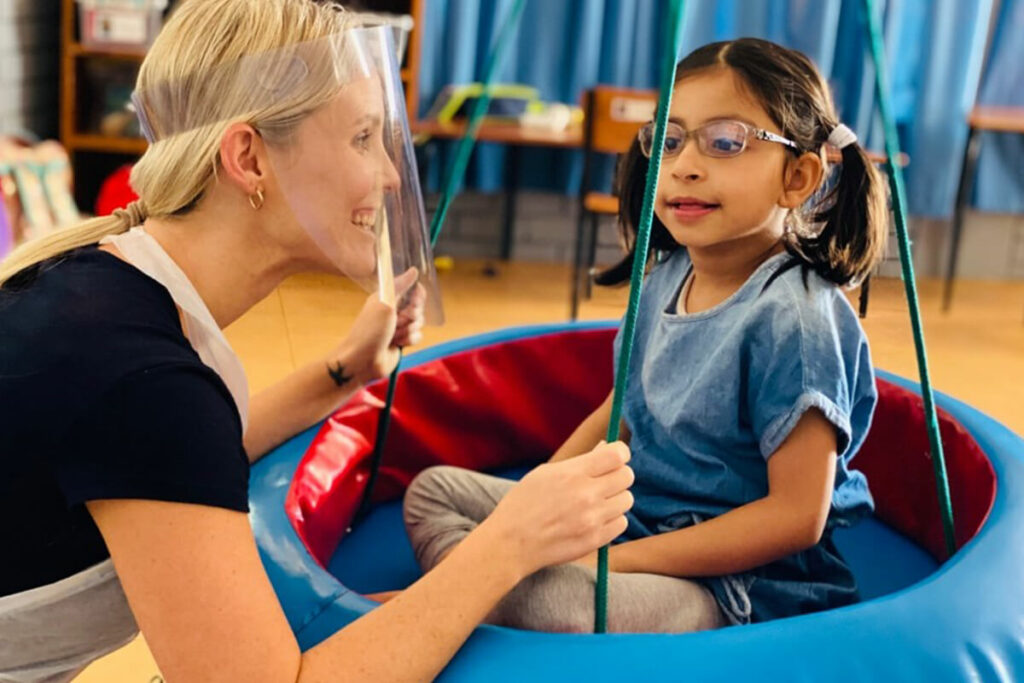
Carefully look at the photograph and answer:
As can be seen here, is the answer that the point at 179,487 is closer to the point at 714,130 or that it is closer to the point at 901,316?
the point at 714,130

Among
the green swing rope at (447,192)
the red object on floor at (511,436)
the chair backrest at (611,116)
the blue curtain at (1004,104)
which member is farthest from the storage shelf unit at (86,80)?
the green swing rope at (447,192)

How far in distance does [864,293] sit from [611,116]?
2.09 metres

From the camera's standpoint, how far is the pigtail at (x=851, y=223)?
1228 millimetres

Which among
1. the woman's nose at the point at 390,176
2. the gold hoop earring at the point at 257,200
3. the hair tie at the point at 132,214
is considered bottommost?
the hair tie at the point at 132,214

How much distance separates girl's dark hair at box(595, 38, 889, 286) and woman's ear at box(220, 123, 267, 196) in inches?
15.7

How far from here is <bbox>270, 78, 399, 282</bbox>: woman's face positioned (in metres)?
0.99

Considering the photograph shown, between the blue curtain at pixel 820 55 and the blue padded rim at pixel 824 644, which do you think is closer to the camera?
the blue padded rim at pixel 824 644

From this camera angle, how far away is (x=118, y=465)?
2.82ft

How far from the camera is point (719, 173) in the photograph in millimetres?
1209

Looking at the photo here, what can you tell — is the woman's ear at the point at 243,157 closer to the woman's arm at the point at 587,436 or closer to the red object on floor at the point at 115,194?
the woman's arm at the point at 587,436

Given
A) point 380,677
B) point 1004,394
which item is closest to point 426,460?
point 380,677

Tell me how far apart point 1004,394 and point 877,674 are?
235 cm

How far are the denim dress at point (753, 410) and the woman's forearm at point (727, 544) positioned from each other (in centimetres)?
4

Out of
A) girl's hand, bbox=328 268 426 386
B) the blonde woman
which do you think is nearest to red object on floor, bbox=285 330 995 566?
girl's hand, bbox=328 268 426 386
